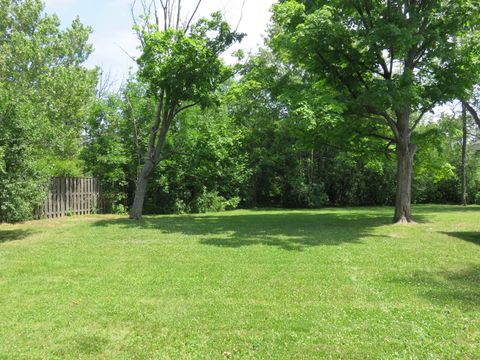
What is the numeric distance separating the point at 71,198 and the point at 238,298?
44.2 ft

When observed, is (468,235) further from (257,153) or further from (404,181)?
Result: (257,153)

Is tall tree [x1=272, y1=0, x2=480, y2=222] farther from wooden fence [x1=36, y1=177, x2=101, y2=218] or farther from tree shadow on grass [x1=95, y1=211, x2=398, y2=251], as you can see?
wooden fence [x1=36, y1=177, x2=101, y2=218]

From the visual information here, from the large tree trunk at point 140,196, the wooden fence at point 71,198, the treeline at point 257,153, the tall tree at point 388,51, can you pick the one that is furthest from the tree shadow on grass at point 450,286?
the wooden fence at point 71,198

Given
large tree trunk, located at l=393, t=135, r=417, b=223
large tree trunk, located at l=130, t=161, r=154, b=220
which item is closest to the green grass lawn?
large tree trunk, located at l=393, t=135, r=417, b=223

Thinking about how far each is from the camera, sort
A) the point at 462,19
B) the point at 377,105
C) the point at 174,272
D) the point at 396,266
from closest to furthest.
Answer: the point at 174,272 → the point at 396,266 → the point at 377,105 → the point at 462,19

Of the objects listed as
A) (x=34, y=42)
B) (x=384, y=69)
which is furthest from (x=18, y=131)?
(x=34, y=42)

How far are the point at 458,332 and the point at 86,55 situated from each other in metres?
38.0

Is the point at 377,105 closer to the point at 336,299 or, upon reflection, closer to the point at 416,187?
the point at 336,299

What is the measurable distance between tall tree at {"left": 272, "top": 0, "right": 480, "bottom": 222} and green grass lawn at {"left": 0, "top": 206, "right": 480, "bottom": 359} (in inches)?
202

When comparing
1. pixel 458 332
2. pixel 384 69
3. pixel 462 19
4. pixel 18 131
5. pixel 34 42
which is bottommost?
pixel 458 332

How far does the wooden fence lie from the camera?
16.1 metres

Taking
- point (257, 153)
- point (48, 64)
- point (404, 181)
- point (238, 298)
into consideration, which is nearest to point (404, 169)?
point (404, 181)

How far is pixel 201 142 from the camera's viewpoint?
57.5 feet

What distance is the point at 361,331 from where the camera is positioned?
15.1 feet
